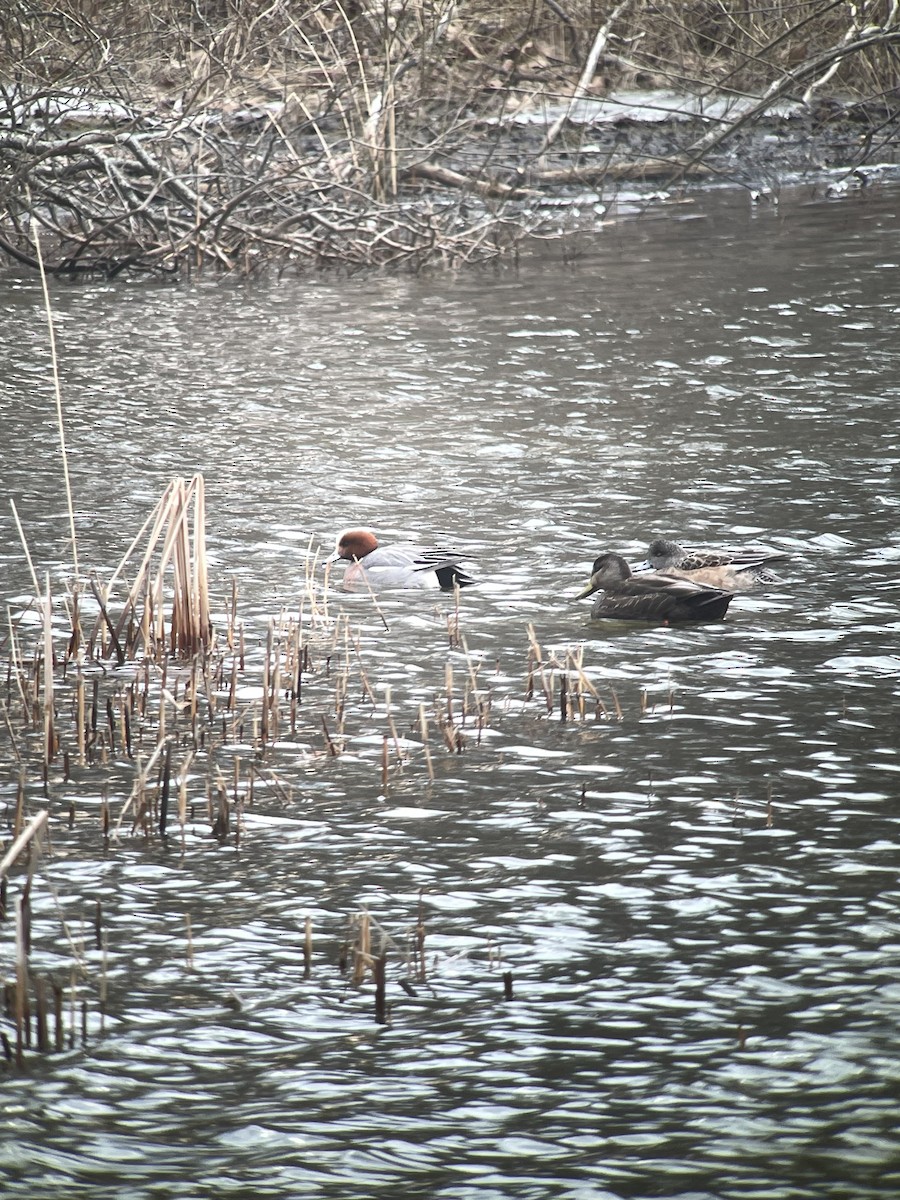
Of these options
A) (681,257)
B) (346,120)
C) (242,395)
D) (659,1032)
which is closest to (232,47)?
(346,120)

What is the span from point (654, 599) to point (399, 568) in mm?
1791

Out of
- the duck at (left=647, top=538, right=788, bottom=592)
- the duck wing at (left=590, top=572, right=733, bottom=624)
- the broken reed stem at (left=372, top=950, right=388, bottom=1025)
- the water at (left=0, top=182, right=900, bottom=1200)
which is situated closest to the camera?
the water at (left=0, top=182, right=900, bottom=1200)

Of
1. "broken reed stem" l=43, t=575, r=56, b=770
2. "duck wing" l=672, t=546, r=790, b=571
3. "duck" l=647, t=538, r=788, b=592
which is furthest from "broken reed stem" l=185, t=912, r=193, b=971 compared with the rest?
"duck wing" l=672, t=546, r=790, b=571

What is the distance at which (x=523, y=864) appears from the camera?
6.42 meters

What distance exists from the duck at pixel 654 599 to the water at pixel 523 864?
0.13 metres

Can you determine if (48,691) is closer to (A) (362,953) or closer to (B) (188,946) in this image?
(B) (188,946)

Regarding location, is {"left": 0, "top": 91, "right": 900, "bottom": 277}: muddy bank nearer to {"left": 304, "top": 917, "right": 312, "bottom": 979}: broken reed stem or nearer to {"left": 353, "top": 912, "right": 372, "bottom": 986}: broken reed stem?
{"left": 304, "top": 917, "right": 312, "bottom": 979}: broken reed stem

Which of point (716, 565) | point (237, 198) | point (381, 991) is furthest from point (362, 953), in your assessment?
point (237, 198)

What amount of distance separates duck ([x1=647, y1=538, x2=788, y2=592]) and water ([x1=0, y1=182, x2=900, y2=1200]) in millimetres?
187

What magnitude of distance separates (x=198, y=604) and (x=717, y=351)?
999cm

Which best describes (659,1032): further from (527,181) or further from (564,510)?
(527,181)

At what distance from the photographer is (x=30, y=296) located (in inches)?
893

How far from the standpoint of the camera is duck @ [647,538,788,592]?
1007 cm

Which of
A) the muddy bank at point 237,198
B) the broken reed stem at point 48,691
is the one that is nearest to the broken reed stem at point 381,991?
the broken reed stem at point 48,691
